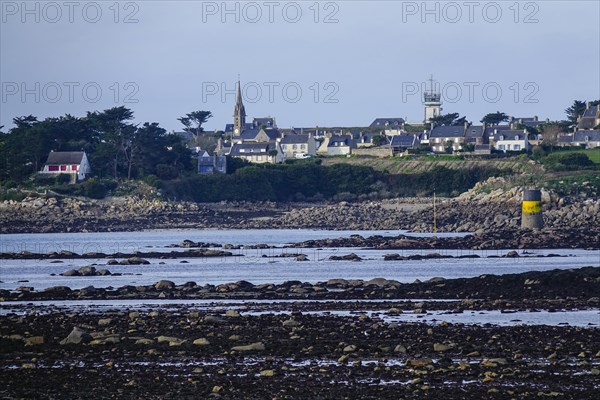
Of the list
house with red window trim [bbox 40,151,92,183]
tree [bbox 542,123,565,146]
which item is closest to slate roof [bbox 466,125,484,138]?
tree [bbox 542,123,565,146]

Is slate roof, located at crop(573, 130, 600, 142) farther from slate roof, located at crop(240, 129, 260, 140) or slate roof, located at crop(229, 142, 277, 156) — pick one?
slate roof, located at crop(240, 129, 260, 140)

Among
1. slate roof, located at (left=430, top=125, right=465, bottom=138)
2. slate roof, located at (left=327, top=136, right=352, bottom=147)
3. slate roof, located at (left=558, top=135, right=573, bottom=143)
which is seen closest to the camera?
slate roof, located at (left=558, top=135, right=573, bottom=143)

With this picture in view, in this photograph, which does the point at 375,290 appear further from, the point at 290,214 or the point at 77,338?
the point at 290,214

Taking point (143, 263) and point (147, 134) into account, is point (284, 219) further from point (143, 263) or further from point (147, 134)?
point (143, 263)

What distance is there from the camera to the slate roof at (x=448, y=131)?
410ft

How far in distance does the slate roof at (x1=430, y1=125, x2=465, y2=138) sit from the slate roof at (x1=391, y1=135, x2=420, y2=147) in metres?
1.99

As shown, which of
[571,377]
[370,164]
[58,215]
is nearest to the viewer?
[571,377]

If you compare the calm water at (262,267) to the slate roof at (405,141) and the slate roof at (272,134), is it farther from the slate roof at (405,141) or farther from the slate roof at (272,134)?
the slate roof at (272,134)

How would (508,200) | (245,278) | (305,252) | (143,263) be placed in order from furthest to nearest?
(508,200), (305,252), (143,263), (245,278)

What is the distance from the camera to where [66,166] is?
9738 centimetres

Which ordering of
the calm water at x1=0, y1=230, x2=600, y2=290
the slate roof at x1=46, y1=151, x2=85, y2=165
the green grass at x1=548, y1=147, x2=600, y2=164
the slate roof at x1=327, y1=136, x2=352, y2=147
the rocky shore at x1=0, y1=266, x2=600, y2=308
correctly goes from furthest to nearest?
the slate roof at x1=327, y1=136, x2=352, y2=147
the green grass at x1=548, y1=147, x2=600, y2=164
the slate roof at x1=46, y1=151, x2=85, y2=165
the calm water at x1=0, y1=230, x2=600, y2=290
the rocky shore at x1=0, y1=266, x2=600, y2=308

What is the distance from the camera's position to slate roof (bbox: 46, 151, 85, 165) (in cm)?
9756

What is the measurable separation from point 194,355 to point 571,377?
719 cm

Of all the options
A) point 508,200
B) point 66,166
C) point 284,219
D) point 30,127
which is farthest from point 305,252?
point 30,127
